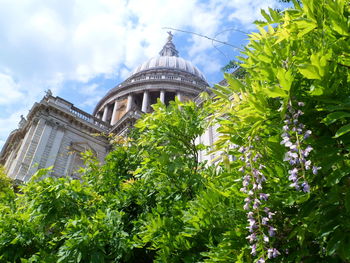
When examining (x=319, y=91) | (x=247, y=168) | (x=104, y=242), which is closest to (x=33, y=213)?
(x=104, y=242)

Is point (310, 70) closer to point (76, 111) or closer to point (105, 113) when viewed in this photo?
point (76, 111)

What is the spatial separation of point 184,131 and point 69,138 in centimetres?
2095

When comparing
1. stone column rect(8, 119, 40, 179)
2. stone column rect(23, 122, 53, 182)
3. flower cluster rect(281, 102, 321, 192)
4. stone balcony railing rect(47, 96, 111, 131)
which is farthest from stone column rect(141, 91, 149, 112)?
flower cluster rect(281, 102, 321, 192)

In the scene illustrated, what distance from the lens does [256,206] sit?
2.19 m

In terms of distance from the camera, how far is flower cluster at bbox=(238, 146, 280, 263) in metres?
2.20

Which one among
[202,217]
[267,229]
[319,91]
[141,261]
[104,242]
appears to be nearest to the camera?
[319,91]

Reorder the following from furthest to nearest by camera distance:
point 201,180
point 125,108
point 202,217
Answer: point 125,108 < point 201,180 < point 202,217

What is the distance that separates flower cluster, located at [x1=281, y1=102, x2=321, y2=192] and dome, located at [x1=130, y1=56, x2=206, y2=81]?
46478 millimetres

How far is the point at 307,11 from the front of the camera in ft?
7.16

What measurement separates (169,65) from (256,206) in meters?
48.9

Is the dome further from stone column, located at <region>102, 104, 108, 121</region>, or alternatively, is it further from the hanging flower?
the hanging flower

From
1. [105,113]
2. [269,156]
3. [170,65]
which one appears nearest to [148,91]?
[105,113]

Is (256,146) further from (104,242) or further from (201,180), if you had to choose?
(104,242)

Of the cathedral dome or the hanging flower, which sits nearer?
the hanging flower
